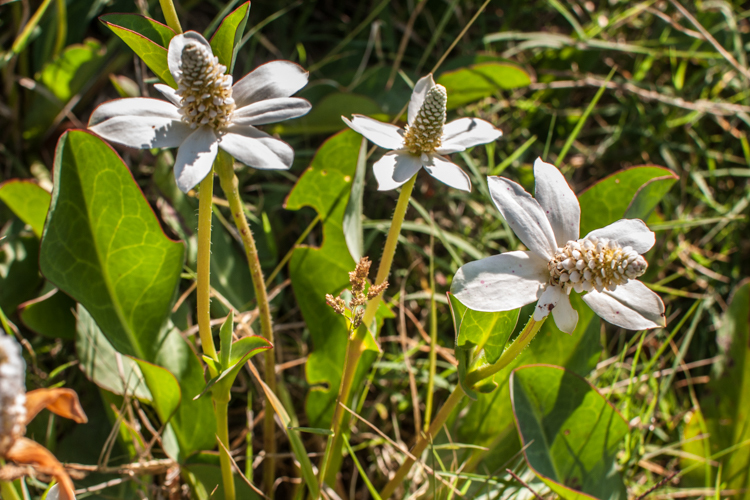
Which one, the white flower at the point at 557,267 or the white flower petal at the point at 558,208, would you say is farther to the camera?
the white flower petal at the point at 558,208

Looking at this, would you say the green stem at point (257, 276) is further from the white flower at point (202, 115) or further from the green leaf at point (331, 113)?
the green leaf at point (331, 113)

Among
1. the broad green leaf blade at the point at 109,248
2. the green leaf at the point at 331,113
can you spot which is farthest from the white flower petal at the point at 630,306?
the green leaf at the point at 331,113

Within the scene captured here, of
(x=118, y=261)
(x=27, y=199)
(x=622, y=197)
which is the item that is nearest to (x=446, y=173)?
(x=622, y=197)

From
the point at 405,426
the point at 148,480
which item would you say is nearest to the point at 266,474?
the point at 148,480

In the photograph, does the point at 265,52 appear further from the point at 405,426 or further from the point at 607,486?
the point at 607,486

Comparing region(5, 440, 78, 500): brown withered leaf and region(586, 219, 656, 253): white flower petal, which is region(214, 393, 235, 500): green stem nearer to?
region(5, 440, 78, 500): brown withered leaf

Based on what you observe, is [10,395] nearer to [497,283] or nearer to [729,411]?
[497,283]

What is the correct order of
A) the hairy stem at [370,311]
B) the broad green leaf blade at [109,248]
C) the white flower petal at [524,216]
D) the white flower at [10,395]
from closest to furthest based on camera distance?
the white flower at [10,395], the white flower petal at [524,216], the hairy stem at [370,311], the broad green leaf blade at [109,248]
